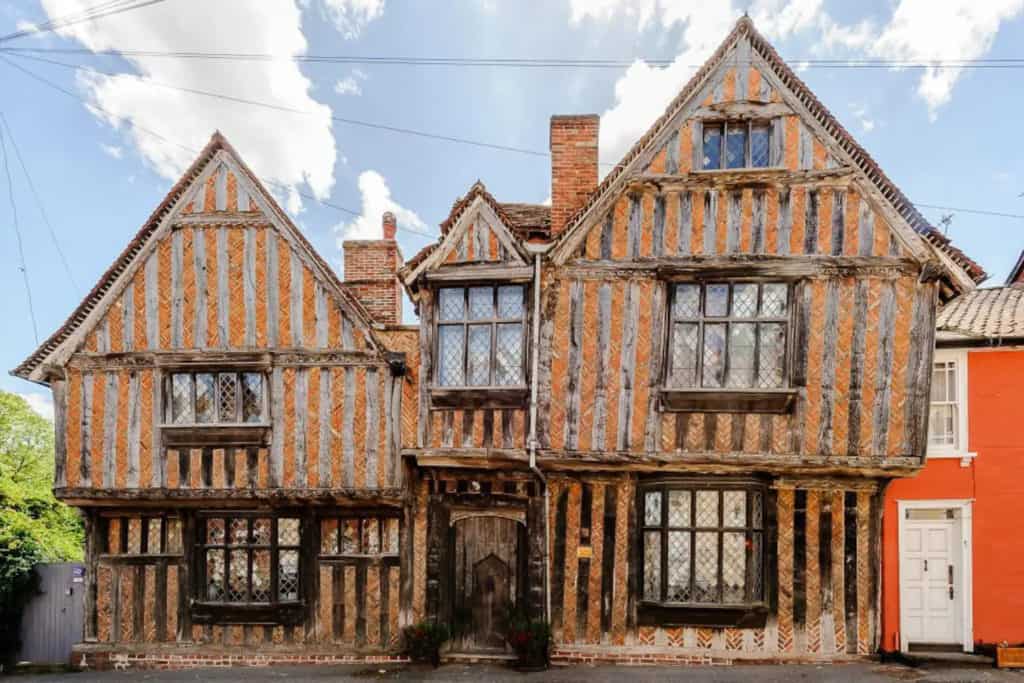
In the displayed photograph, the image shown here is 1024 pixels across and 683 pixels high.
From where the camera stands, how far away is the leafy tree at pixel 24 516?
9.20m

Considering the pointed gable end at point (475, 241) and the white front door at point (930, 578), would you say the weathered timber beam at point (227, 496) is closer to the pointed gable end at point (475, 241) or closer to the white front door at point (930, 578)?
the pointed gable end at point (475, 241)

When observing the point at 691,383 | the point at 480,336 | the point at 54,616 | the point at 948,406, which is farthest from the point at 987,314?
the point at 54,616

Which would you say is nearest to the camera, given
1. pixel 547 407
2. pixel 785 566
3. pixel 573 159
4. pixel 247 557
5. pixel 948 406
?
pixel 547 407

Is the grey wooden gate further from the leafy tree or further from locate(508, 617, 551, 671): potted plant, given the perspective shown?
locate(508, 617, 551, 671): potted plant

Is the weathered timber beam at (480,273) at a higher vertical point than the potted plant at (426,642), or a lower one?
higher

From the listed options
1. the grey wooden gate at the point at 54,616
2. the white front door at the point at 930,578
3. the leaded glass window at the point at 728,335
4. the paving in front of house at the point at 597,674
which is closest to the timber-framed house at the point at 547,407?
the leaded glass window at the point at 728,335

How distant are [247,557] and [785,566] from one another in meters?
8.35

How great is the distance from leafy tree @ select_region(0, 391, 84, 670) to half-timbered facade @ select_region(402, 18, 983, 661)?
6825 millimetres

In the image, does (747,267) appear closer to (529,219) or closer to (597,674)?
(529,219)

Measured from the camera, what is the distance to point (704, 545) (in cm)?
→ 823

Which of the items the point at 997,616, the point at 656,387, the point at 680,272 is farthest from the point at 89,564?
the point at 997,616

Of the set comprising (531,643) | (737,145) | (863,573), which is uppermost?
(737,145)

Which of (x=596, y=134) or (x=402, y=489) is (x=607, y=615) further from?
(x=596, y=134)

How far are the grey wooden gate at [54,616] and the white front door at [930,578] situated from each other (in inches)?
516
